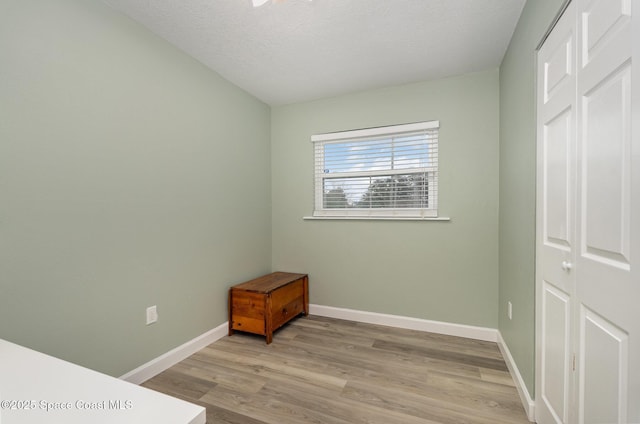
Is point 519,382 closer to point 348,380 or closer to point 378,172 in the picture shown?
point 348,380

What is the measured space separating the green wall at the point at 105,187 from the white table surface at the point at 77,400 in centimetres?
86

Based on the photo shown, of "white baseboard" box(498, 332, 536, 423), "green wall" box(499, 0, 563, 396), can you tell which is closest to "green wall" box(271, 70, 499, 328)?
"green wall" box(499, 0, 563, 396)

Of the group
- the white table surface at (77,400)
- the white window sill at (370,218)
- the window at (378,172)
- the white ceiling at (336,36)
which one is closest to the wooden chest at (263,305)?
the white window sill at (370,218)

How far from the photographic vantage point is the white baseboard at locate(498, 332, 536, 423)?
148cm

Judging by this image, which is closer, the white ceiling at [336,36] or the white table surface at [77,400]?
the white table surface at [77,400]

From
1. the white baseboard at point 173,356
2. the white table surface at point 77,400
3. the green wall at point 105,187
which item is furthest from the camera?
the white baseboard at point 173,356

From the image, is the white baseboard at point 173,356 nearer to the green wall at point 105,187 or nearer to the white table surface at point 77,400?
the green wall at point 105,187

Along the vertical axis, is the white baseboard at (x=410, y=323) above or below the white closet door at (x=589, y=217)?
below

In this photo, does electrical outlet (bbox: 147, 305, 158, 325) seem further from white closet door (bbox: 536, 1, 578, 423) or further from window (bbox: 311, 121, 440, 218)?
white closet door (bbox: 536, 1, 578, 423)

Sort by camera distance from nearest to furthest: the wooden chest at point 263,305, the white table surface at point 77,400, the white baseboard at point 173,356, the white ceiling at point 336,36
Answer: the white table surface at point 77,400, the white ceiling at point 336,36, the white baseboard at point 173,356, the wooden chest at point 263,305

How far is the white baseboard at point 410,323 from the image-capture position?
2.43 metres

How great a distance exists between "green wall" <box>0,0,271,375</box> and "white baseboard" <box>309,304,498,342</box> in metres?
1.14

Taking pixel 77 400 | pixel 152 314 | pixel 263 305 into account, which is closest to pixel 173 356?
pixel 152 314

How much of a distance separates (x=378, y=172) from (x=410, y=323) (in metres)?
1.51
